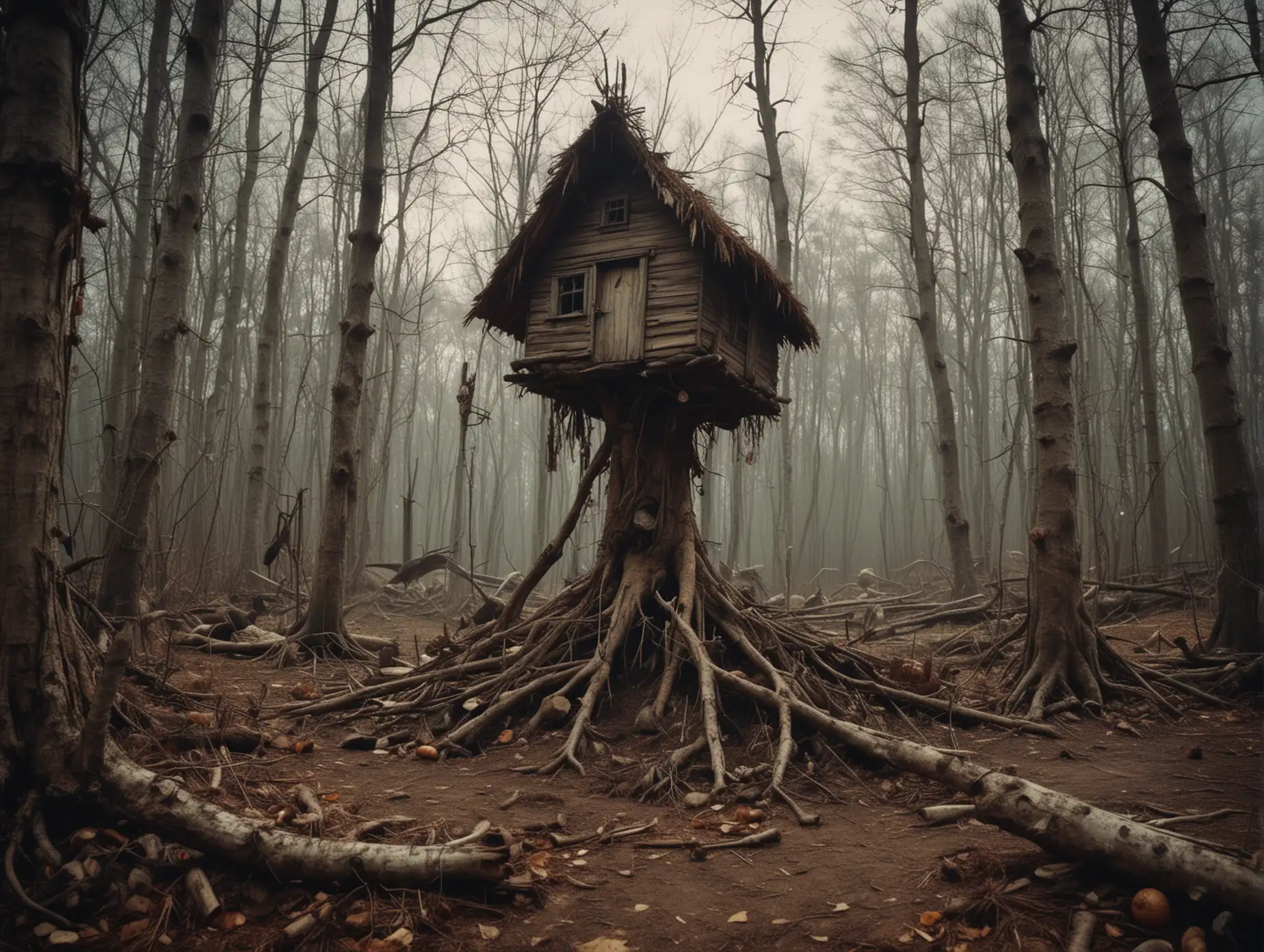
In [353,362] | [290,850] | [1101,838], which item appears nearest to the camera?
[1101,838]

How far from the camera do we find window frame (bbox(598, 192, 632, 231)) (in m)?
6.66

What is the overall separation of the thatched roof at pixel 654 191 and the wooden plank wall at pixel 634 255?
0.49 feet

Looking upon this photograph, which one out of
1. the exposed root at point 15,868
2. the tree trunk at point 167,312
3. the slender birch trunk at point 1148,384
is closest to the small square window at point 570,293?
the tree trunk at point 167,312

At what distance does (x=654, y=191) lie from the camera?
651 centimetres

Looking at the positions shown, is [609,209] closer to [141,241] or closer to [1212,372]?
[1212,372]

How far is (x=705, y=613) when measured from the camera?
20.9ft

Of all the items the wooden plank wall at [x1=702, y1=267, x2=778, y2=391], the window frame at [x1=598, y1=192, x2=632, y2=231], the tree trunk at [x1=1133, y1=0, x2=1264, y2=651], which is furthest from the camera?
the window frame at [x1=598, y1=192, x2=632, y2=231]

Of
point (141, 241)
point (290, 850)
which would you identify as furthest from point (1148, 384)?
point (141, 241)

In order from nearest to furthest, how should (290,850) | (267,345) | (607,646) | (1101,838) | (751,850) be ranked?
1. (1101,838)
2. (290,850)
3. (751,850)
4. (607,646)
5. (267,345)

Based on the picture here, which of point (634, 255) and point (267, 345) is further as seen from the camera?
point (267, 345)

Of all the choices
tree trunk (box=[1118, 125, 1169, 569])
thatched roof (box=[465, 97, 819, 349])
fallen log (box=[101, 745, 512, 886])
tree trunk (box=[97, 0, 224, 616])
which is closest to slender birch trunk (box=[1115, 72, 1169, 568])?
tree trunk (box=[1118, 125, 1169, 569])

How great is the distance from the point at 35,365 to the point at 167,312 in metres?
4.53

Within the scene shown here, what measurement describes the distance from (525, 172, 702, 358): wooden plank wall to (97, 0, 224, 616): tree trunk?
135 inches

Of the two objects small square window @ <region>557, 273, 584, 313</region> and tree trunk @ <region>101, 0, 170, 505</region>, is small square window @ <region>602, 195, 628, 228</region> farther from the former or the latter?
tree trunk @ <region>101, 0, 170, 505</region>
